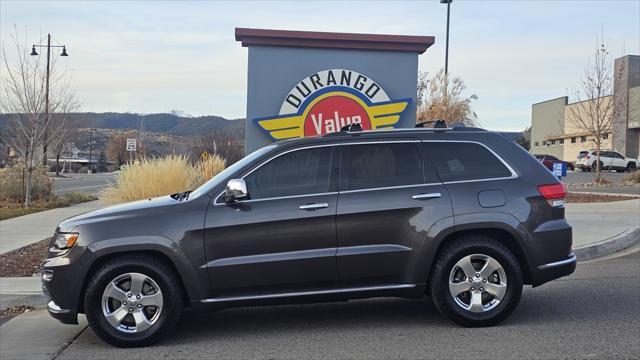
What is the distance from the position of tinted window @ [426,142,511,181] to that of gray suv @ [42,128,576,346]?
0.01 m

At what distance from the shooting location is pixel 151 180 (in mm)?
14820

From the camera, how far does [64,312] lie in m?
5.55

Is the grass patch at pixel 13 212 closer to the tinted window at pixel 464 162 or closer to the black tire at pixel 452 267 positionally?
the tinted window at pixel 464 162

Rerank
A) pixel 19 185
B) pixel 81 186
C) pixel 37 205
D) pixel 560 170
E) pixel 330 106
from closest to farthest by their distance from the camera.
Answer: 1. pixel 330 106
2. pixel 560 170
3. pixel 37 205
4. pixel 19 185
5. pixel 81 186

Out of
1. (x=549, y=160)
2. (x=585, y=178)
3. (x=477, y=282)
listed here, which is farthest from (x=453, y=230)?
(x=549, y=160)

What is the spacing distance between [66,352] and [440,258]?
11.3 ft

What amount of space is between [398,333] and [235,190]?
1991 millimetres

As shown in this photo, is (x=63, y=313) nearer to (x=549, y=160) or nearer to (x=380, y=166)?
(x=380, y=166)

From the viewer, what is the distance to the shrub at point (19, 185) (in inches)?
803

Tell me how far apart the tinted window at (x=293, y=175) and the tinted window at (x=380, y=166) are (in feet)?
0.67

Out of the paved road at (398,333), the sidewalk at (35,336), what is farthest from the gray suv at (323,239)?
the sidewalk at (35,336)

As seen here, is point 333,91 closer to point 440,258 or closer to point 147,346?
point 440,258

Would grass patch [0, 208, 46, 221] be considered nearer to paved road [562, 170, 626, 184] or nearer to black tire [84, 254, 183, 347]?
black tire [84, 254, 183, 347]

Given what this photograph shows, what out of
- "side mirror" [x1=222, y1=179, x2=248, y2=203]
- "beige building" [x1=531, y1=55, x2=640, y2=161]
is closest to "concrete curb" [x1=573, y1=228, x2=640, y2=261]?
"side mirror" [x1=222, y1=179, x2=248, y2=203]
